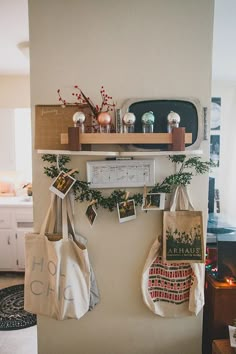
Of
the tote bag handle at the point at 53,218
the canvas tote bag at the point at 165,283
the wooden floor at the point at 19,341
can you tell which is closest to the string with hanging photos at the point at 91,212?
the tote bag handle at the point at 53,218

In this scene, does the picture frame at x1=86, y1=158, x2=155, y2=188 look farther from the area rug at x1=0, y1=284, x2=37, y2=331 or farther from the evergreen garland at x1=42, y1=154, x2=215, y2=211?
the area rug at x1=0, y1=284, x2=37, y2=331

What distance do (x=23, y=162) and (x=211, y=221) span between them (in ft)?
8.34

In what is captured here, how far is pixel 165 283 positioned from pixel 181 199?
1.50ft

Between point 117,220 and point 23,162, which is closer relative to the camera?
point 117,220

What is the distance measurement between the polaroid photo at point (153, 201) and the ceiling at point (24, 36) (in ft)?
4.08

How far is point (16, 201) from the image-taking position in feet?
11.3

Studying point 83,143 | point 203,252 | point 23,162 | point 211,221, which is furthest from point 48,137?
point 23,162

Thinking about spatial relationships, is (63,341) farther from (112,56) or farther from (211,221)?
(211,221)

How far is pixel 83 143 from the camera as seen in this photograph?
129 cm

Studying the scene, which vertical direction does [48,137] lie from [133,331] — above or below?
above

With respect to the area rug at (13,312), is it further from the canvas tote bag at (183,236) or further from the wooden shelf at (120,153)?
the wooden shelf at (120,153)

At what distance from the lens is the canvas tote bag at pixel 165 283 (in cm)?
146

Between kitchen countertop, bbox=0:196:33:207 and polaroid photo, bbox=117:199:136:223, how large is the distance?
2112 millimetres

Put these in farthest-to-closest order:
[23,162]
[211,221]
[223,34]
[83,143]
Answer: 1. [23,162]
2. [211,221]
3. [223,34]
4. [83,143]
